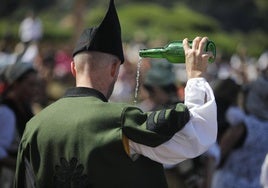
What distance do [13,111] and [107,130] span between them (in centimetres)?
242

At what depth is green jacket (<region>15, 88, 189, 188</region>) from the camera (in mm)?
3576

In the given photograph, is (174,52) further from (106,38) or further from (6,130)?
(6,130)

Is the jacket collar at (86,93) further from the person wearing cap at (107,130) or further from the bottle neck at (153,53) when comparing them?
the bottle neck at (153,53)

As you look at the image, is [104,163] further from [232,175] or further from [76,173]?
[232,175]

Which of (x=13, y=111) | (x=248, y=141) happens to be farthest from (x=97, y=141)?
(x=248, y=141)

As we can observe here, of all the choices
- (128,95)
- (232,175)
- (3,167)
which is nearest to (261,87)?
(232,175)

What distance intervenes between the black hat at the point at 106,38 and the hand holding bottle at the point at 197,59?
405mm

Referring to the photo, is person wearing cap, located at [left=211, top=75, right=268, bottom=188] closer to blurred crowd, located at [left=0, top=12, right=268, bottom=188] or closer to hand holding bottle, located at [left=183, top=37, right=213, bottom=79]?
blurred crowd, located at [left=0, top=12, right=268, bottom=188]

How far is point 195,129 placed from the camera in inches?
140

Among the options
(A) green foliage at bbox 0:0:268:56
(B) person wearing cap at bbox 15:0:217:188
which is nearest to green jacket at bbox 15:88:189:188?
(B) person wearing cap at bbox 15:0:217:188

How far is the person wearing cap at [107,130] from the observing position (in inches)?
141

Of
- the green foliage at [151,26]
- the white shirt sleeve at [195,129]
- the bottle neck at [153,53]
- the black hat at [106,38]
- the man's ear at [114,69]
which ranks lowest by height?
the green foliage at [151,26]

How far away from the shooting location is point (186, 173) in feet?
20.4

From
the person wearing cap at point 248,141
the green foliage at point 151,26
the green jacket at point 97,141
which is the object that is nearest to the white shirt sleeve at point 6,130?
the person wearing cap at point 248,141
